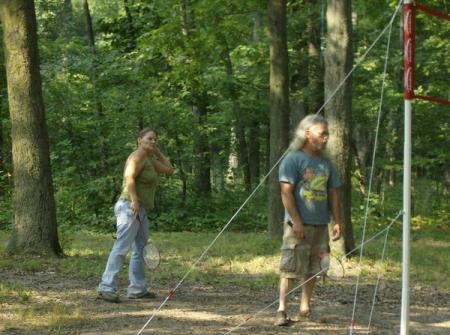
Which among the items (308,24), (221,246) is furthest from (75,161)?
(221,246)

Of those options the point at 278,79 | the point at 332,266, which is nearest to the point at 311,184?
the point at 332,266

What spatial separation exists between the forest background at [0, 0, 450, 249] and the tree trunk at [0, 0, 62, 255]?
19.5 feet

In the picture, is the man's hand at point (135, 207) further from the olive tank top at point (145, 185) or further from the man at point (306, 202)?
the man at point (306, 202)

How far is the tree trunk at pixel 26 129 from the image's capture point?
9.43 meters

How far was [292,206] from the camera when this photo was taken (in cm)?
590

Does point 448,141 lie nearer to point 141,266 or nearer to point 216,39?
point 216,39

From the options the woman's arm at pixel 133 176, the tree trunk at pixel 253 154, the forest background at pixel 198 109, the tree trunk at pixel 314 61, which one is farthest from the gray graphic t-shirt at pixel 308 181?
the tree trunk at pixel 253 154

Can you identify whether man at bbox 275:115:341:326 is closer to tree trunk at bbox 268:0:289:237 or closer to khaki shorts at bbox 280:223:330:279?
khaki shorts at bbox 280:223:330:279

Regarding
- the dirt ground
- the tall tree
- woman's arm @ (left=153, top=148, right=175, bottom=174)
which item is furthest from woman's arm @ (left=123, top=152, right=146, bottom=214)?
the tall tree

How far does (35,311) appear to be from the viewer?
21.3 ft

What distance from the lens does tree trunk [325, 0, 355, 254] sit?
995 centimetres

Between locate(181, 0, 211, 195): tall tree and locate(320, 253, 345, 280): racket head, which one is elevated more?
locate(181, 0, 211, 195): tall tree

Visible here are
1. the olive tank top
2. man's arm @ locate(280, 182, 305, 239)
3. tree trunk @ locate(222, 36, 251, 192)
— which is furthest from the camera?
tree trunk @ locate(222, 36, 251, 192)

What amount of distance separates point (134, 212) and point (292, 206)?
5.97 ft
